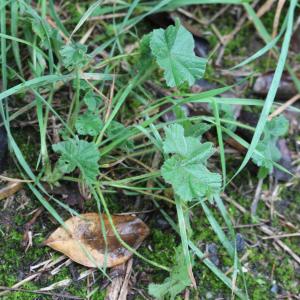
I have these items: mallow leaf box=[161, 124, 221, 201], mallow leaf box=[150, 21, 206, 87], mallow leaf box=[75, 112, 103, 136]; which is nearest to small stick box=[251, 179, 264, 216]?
mallow leaf box=[161, 124, 221, 201]

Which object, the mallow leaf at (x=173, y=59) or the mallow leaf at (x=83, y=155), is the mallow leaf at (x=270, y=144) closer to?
the mallow leaf at (x=173, y=59)

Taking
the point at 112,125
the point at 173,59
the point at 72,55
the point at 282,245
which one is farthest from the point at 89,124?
the point at 282,245

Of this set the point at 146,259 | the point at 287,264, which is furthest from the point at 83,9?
the point at 287,264

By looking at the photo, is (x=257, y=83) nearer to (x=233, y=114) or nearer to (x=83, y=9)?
(x=233, y=114)

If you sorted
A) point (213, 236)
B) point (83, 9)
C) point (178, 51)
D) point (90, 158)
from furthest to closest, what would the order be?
point (83, 9), point (213, 236), point (178, 51), point (90, 158)

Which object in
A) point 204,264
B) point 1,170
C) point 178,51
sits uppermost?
point 178,51

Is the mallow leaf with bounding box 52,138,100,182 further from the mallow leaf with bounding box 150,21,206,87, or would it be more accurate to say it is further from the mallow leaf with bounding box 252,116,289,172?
the mallow leaf with bounding box 252,116,289,172

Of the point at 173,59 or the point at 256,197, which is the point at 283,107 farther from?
the point at 173,59
